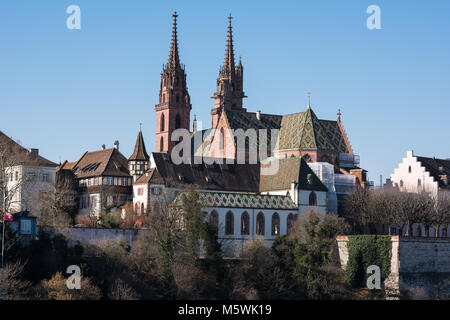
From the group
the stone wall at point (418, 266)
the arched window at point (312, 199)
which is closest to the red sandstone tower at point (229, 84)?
the arched window at point (312, 199)

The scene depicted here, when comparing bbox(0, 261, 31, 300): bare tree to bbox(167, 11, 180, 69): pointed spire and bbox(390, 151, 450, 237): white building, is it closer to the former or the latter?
bbox(390, 151, 450, 237): white building

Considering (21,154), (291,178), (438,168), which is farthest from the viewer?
(438,168)

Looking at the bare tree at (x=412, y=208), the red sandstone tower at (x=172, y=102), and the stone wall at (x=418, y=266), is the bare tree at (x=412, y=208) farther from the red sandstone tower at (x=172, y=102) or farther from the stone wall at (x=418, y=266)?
the red sandstone tower at (x=172, y=102)

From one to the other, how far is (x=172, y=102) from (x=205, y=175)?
35.3 meters

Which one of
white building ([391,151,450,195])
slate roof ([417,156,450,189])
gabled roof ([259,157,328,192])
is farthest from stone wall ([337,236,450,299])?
slate roof ([417,156,450,189])

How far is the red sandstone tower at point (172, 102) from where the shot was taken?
141 m

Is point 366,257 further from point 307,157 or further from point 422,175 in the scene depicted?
point 422,175

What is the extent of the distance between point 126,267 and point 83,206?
25.7 metres

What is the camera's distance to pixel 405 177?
121m

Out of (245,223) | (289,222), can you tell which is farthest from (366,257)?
(245,223)

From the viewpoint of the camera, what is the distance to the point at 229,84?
503 feet

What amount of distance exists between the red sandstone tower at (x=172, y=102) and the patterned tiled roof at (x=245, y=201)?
39507 millimetres

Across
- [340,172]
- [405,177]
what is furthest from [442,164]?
[340,172]

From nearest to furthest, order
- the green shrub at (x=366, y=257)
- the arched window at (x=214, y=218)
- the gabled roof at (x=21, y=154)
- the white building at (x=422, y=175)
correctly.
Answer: the green shrub at (x=366, y=257) → the gabled roof at (x=21, y=154) → the arched window at (x=214, y=218) → the white building at (x=422, y=175)
